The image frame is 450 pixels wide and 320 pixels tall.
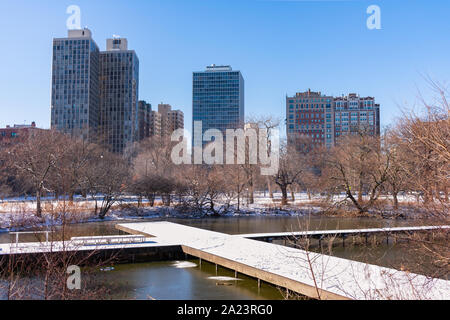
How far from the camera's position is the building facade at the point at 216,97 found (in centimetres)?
14288

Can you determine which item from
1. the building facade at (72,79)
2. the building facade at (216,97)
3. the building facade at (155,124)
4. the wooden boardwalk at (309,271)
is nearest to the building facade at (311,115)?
the building facade at (216,97)

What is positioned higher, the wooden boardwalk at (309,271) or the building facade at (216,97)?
the building facade at (216,97)

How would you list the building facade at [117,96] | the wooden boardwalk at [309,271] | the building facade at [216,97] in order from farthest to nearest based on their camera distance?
the building facade at [216,97] → the building facade at [117,96] → the wooden boardwalk at [309,271]

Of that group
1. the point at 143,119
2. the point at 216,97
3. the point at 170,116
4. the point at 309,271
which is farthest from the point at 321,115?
the point at 309,271

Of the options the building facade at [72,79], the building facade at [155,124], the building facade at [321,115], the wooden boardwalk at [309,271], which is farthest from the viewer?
the building facade at [155,124]

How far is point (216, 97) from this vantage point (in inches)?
5645

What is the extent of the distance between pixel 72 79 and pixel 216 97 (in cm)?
5711

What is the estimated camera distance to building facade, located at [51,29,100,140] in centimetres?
9881

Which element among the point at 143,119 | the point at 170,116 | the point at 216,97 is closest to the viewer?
the point at 143,119

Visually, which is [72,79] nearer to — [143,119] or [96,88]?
[96,88]

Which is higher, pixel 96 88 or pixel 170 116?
pixel 170 116

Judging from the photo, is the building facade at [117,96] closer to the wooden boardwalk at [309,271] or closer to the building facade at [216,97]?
the building facade at [216,97]

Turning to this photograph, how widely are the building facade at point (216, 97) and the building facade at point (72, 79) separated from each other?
162ft
